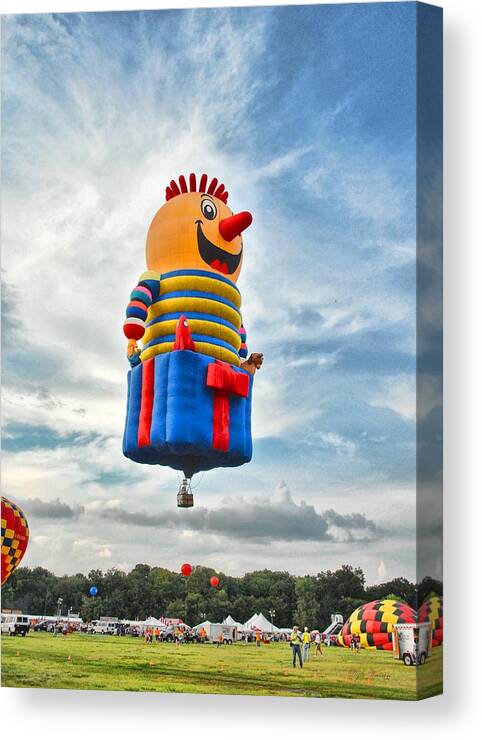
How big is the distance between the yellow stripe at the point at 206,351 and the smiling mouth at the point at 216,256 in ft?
3.01

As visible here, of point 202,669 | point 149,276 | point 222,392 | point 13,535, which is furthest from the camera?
point 13,535

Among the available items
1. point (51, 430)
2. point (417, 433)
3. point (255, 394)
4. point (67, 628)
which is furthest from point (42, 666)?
point (417, 433)

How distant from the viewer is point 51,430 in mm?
17047

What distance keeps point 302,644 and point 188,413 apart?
9.24 feet

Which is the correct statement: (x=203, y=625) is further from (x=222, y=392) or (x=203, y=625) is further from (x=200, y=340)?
(x=200, y=340)

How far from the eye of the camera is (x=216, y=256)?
16641 millimetres

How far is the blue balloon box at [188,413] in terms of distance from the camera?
1609 cm

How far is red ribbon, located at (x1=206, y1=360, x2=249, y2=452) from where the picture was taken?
53.2ft

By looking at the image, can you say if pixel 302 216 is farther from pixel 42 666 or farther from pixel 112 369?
pixel 42 666

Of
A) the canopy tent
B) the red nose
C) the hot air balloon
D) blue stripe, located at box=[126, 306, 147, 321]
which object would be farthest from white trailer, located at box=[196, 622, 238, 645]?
the red nose

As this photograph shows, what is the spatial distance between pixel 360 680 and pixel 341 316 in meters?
3.96

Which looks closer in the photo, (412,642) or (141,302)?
(412,642)

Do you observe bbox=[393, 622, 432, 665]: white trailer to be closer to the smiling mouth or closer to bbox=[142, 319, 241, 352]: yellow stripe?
bbox=[142, 319, 241, 352]: yellow stripe
